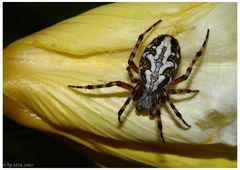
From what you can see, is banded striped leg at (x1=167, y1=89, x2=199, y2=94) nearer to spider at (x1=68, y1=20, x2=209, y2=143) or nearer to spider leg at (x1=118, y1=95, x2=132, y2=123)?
spider at (x1=68, y1=20, x2=209, y2=143)

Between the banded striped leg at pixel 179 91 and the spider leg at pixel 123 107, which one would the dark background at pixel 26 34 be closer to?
the spider leg at pixel 123 107

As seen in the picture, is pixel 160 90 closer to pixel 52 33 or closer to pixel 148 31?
pixel 148 31

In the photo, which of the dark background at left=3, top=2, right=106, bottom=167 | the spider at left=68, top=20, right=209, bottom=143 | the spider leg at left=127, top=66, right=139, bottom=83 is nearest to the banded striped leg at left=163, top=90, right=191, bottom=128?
the spider at left=68, top=20, right=209, bottom=143

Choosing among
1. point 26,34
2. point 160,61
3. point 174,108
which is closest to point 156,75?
point 160,61

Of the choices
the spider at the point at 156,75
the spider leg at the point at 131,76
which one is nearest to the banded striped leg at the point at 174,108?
the spider at the point at 156,75

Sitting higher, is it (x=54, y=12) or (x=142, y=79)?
(x=54, y=12)

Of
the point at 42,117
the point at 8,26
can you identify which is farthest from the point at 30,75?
the point at 8,26
